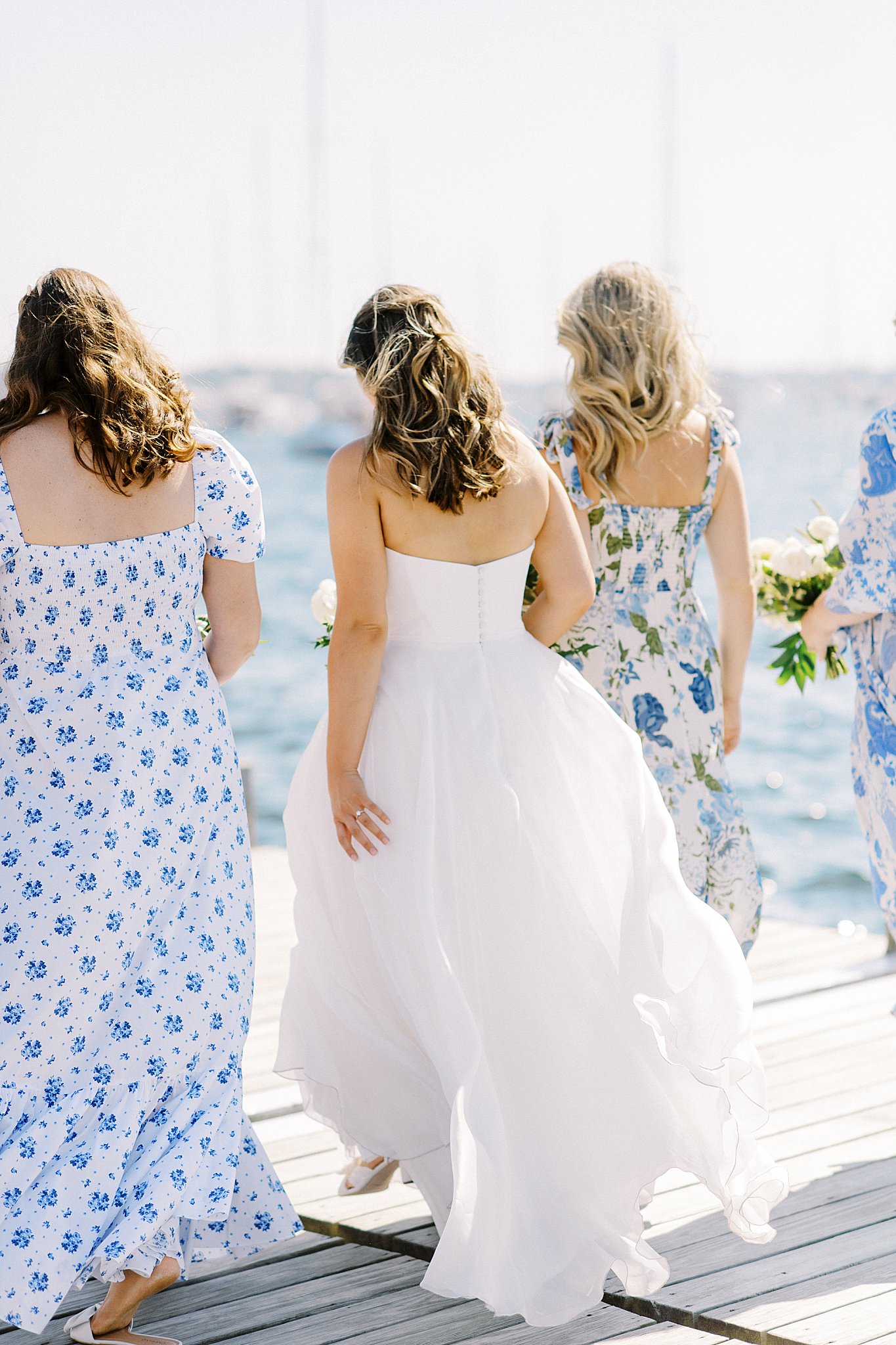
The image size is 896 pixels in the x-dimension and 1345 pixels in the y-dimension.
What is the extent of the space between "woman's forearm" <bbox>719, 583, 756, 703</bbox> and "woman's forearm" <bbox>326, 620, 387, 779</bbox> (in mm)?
1047

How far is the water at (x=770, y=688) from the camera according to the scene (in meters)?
16.5

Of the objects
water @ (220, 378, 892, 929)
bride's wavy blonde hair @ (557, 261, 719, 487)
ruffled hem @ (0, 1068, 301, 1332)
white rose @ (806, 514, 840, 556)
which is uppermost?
bride's wavy blonde hair @ (557, 261, 719, 487)

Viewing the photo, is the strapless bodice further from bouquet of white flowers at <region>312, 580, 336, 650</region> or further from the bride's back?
bouquet of white flowers at <region>312, 580, 336, 650</region>

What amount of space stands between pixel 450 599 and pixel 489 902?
0.54 metres

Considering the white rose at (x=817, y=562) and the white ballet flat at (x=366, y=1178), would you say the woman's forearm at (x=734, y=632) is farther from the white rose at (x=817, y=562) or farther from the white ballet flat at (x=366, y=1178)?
the white ballet flat at (x=366, y=1178)

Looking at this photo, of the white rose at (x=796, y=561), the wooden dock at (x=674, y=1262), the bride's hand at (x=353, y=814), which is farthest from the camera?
the white rose at (x=796, y=561)

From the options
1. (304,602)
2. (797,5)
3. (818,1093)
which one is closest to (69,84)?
(304,602)

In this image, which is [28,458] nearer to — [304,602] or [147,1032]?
[147,1032]

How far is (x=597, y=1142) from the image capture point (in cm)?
256

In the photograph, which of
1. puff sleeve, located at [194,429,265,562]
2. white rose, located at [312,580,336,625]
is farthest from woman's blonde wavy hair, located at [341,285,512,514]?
white rose, located at [312,580,336,625]

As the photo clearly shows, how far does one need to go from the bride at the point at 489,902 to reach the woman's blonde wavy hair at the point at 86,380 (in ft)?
1.18

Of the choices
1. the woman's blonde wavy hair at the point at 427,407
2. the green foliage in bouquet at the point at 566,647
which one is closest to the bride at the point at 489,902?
the woman's blonde wavy hair at the point at 427,407

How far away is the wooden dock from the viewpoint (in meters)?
2.62

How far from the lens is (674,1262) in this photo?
9.40 ft
